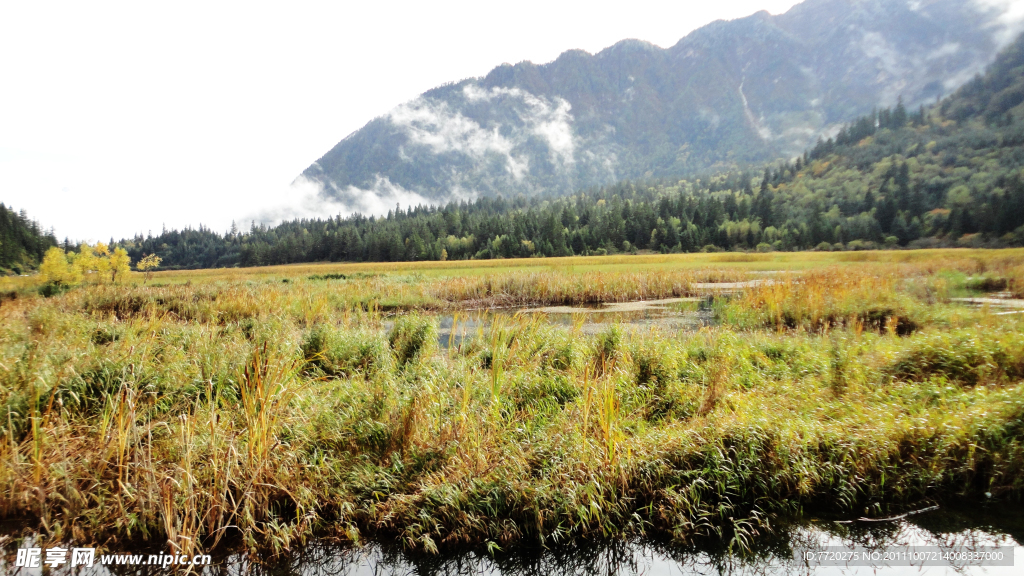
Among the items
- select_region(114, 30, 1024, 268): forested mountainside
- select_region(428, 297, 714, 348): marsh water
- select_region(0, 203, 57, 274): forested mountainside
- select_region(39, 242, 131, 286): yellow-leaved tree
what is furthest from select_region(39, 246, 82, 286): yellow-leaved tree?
select_region(114, 30, 1024, 268): forested mountainside

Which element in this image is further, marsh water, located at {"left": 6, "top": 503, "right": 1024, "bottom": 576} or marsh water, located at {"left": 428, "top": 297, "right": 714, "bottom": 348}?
marsh water, located at {"left": 428, "top": 297, "right": 714, "bottom": 348}

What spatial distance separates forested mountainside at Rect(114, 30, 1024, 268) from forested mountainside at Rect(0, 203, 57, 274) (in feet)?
164

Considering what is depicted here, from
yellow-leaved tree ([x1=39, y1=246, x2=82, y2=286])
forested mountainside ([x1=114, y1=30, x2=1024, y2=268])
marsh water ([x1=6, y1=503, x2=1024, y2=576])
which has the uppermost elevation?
forested mountainside ([x1=114, y1=30, x2=1024, y2=268])

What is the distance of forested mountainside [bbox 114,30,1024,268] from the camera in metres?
97.8

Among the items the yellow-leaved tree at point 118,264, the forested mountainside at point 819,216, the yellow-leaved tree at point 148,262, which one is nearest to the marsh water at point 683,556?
the yellow-leaved tree at point 148,262

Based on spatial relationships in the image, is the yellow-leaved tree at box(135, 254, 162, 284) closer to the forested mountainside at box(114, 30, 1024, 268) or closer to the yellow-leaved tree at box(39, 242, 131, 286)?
the yellow-leaved tree at box(39, 242, 131, 286)

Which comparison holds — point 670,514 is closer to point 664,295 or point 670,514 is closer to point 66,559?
point 66,559

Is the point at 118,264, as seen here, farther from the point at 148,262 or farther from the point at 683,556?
the point at 683,556

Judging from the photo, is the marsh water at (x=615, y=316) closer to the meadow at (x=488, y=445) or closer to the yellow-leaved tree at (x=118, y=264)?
the meadow at (x=488, y=445)

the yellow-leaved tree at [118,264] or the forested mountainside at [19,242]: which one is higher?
the forested mountainside at [19,242]

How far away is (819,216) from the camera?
378 ft

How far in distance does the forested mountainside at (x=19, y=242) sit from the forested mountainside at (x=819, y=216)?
50.0 m

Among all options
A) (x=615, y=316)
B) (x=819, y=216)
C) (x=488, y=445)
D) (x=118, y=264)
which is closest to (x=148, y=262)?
(x=118, y=264)

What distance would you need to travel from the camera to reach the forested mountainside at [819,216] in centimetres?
9781
